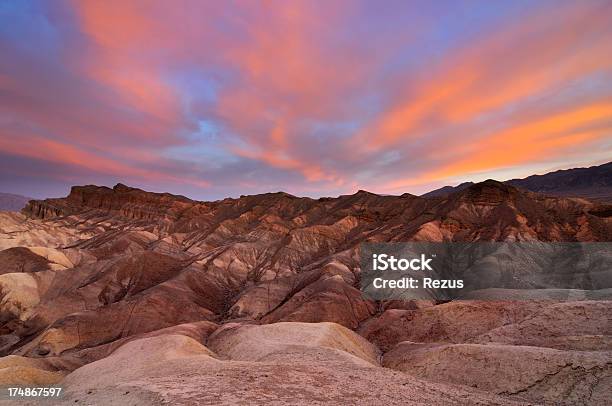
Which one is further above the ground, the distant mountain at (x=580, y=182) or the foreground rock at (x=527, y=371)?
the distant mountain at (x=580, y=182)

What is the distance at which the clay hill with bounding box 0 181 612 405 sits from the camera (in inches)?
610

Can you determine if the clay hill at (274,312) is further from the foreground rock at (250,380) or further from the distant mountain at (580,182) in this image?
the distant mountain at (580,182)

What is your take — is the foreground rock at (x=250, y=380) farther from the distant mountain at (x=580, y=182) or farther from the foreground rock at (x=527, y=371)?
the distant mountain at (x=580, y=182)

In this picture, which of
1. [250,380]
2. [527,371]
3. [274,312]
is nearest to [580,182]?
[274,312]

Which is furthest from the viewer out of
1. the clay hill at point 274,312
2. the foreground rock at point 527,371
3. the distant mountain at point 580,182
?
the distant mountain at point 580,182

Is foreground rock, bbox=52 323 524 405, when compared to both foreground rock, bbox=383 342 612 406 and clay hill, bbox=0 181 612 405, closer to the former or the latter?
clay hill, bbox=0 181 612 405

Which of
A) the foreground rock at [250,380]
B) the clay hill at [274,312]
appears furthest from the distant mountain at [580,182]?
the foreground rock at [250,380]

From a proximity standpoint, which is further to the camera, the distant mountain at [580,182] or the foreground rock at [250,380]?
the distant mountain at [580,182]

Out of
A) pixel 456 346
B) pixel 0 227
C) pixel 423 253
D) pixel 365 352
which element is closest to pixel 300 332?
pixel 365 352

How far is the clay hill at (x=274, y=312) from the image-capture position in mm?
15484

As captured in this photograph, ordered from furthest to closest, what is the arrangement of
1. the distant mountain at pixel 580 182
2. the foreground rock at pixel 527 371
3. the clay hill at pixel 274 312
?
1. the distant mountain at pixel 580 182
2. the foreground rock at pixel 527 371
3. the clay hill at pixel 274 312

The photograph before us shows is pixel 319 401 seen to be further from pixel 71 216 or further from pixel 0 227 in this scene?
pixel 71 216

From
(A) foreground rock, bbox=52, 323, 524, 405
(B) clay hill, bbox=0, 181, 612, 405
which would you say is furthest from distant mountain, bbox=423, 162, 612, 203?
(A) foreground rock, bbox=52, 323, 524, 405

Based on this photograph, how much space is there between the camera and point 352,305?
5109cm
